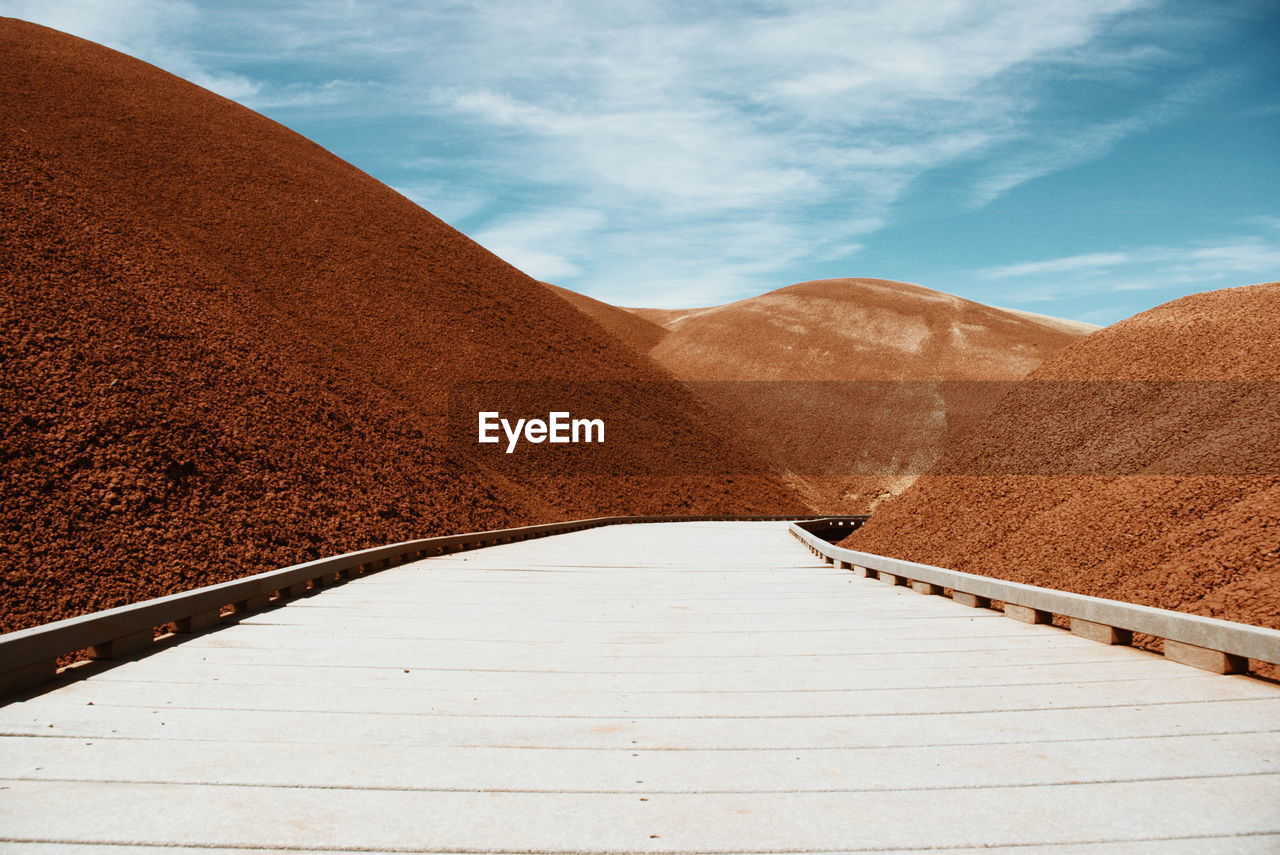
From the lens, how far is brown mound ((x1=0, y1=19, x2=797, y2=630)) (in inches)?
372

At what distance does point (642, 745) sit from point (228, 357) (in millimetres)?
15132

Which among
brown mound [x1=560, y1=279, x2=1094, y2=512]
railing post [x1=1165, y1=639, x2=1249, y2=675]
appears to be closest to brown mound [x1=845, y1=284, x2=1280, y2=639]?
railing post [x1=1165, y1=639, x2=1249, y2=675]

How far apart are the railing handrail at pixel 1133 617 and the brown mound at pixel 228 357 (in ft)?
25.9

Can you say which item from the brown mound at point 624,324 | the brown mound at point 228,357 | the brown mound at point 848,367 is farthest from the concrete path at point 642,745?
the brown mound at point 624,324

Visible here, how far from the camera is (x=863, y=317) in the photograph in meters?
71.4

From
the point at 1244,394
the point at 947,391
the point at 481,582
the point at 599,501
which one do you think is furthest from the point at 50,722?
the point at 947,391

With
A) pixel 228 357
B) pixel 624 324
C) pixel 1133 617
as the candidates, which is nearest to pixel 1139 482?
pixel 1133 617

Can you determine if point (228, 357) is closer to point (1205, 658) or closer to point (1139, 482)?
point (1139, 482)

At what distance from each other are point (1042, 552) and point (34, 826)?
9264 mm

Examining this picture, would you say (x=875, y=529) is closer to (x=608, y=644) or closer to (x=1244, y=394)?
(x=1244, y=394)

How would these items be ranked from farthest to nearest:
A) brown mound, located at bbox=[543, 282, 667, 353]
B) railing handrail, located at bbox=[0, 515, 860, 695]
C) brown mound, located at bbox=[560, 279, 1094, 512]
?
brown mound, located at bbox=[543, 282, 667, 353] → brown mound, located at bbox=[560, 279, 1094, 512] → railing handrail, located at bbox=[0, 515, 860, 695]

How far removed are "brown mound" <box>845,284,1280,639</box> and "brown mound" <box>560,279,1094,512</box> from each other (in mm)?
31652

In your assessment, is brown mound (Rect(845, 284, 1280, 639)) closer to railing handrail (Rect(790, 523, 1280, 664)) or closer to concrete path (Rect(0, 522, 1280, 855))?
railing handrail (Rect(790, 523, 1280, 664))

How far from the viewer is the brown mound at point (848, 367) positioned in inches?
2008
